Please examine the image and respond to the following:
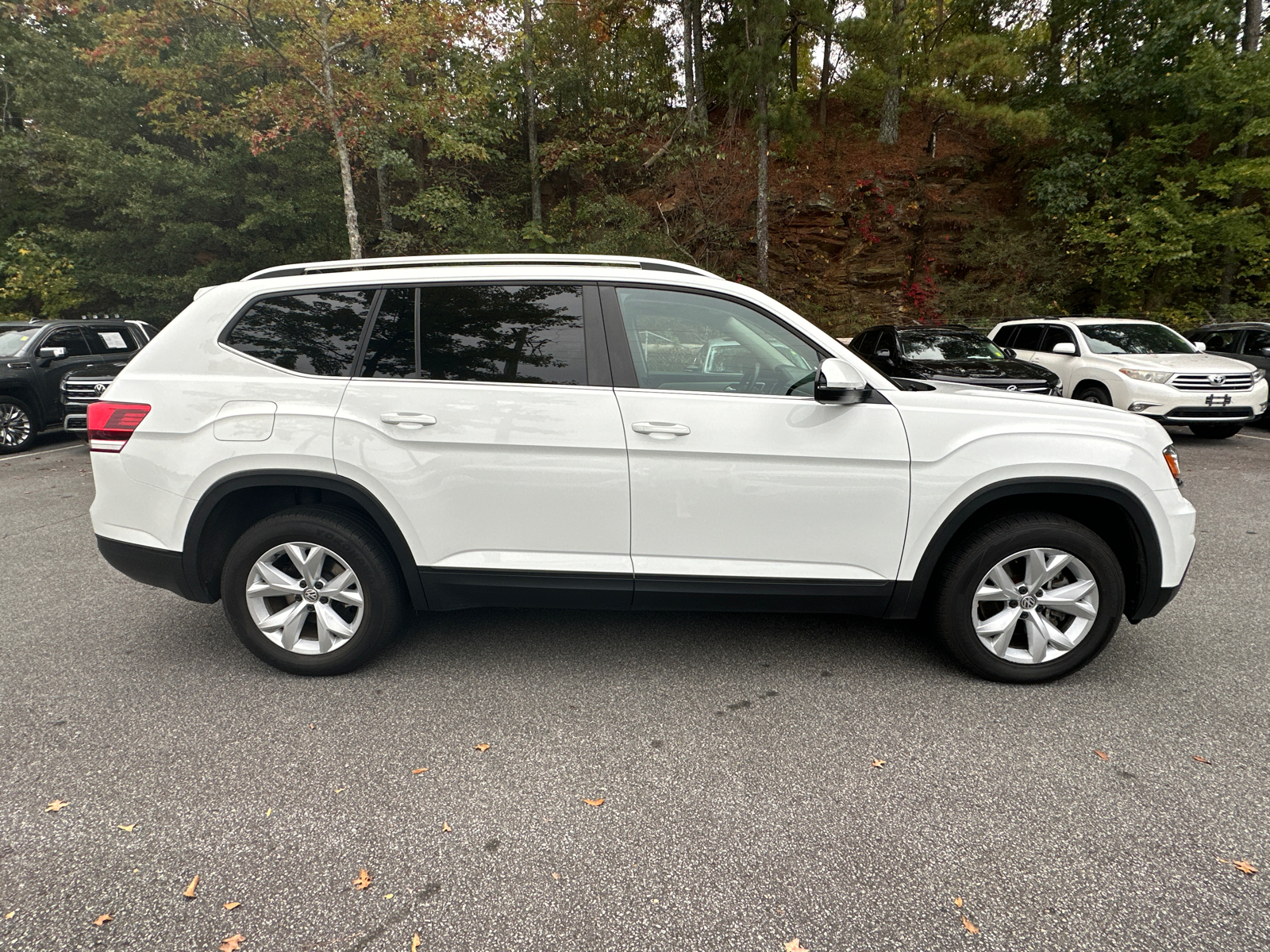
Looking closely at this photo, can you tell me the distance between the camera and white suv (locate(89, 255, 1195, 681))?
2.98 metres

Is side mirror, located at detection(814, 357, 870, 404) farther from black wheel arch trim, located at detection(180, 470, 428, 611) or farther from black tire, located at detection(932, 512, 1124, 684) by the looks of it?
black wheel arch trim, located at detection(180, 470, 428, 611)

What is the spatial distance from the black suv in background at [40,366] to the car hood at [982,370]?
1078cm

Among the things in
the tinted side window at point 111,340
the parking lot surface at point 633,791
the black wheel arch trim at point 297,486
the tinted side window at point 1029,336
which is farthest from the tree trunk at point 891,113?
the black wheel arch trim at point 297,486

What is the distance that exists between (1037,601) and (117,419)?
13.9ft

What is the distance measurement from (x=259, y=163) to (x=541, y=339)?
16882 mm

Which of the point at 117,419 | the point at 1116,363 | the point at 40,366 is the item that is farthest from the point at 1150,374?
the point at 40,366

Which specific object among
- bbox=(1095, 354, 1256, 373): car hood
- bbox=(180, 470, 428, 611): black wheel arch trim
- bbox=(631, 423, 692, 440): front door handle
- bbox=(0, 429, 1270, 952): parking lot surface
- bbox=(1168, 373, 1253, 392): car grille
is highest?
bbox=(1095, 354, 1256, 373): car hood

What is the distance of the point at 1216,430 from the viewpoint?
9867mm

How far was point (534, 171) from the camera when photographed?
1978 cm

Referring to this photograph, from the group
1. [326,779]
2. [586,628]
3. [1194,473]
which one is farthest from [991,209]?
[326,779]

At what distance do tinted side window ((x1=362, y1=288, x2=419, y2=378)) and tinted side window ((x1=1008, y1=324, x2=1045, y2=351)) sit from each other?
36.0 ft

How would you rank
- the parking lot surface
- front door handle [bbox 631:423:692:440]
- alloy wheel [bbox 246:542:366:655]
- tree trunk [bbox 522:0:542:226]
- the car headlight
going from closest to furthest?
the parking lot surface → front door handle [bbox 631:423:692:440] → alloy wheel [bbox 246:542:366:655] → the car headlight → tree trunk [bbox 522:0:542:226]

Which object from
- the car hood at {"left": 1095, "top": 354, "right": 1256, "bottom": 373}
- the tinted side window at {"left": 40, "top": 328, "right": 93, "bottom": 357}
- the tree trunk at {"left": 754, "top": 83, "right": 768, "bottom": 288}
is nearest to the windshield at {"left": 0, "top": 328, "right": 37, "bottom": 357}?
the tinted side window at {"left": 40, "top": 328, "right": 93, "bottom": 357}

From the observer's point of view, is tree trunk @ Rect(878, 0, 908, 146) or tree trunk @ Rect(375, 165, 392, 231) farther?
tree trunk @ Rect(878, 0, 908, 146)
